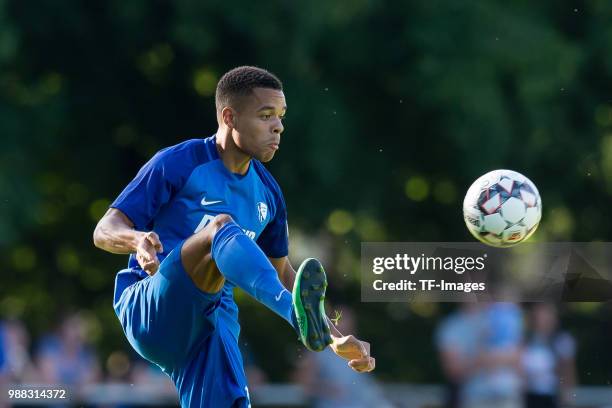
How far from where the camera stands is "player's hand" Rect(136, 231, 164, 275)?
12.6ft

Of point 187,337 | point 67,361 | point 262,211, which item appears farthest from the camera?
point 67,361

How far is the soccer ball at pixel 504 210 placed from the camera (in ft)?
20.3

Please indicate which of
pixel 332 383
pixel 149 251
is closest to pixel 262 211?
pixel 149 251

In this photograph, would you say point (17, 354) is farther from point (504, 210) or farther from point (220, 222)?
point (220, 222)

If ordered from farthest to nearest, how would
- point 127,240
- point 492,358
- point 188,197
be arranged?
1. point 492,358
2. point 188,197
3. point 127,240

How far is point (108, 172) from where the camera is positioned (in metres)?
10.8

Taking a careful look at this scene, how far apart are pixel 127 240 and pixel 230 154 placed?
69 cm

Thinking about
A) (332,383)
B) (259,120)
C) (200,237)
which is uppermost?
(259,120)

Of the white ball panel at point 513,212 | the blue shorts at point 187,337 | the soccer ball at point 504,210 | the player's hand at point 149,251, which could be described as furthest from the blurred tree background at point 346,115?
the player's hand at point 149,251

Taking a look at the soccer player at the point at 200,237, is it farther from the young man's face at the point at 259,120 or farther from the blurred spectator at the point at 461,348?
the blurred spectator at the point at 461,348

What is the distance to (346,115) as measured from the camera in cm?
1034

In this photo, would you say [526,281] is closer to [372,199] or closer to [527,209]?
[372,199]

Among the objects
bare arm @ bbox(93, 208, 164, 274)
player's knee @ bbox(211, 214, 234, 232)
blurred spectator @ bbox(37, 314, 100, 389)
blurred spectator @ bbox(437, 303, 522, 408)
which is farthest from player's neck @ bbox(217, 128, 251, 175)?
blurred spectator @ bbox(37, 314, 100, 389)

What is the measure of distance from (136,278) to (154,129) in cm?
618
